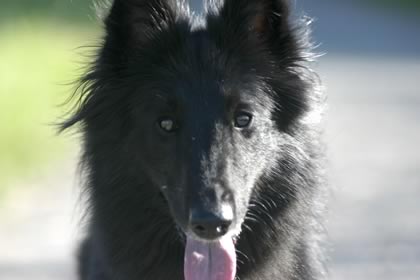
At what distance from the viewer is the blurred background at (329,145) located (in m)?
8.18

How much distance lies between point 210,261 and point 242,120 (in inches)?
30.5

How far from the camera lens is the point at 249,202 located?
5.26 metres

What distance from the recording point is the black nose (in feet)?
15.4

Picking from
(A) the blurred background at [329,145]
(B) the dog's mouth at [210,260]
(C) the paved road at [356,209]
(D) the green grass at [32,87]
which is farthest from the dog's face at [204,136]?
(D) the green grass at [32,87]

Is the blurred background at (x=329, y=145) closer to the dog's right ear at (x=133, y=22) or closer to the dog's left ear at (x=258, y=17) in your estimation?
the dog's left ear at (x=258, y=17)

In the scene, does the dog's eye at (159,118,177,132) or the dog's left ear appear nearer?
the dog's eye at (159,118,177,132)

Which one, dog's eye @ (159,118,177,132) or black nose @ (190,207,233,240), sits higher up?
dog's eye @ (159,118,177,132)

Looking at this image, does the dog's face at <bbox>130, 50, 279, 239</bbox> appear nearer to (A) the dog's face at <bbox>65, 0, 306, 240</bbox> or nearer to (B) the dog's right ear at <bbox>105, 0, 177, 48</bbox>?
(A) the dog's face at <bbox>65, 0, 306, 240</bbox>

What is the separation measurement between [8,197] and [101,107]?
15.7 feet

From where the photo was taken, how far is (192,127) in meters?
5.06

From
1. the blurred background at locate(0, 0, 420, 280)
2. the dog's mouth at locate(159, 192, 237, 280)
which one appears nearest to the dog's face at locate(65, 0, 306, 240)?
the dog's mouth at locate(159, 192, 237, 280)

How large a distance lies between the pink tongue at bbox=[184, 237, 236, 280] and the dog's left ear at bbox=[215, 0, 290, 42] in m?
1.23

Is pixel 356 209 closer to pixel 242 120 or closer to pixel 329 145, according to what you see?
pixel 329 145

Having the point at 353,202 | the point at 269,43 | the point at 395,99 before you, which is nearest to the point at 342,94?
the point at 395,99
